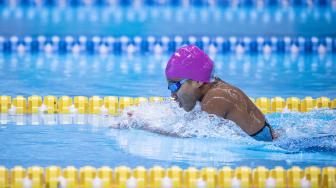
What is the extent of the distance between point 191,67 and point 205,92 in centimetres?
19

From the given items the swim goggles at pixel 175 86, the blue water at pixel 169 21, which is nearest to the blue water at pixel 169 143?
the swim goggles at pixel 175 86

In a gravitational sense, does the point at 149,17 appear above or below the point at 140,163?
above

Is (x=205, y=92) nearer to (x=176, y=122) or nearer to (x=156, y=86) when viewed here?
(x=176, y=122)

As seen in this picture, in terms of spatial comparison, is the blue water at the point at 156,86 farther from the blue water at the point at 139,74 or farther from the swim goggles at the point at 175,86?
the swim goggles at the point at 175,86

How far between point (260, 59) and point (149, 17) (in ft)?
10.4

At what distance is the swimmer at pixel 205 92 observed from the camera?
16.9 ft

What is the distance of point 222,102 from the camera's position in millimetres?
5156

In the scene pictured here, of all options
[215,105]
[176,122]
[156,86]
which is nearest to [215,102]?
[215,105]

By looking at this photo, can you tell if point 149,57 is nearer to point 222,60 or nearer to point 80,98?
point 222,60

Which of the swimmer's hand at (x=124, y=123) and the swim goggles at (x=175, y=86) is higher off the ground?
the swim goggles at (x=175, y=86)

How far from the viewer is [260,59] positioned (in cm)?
966

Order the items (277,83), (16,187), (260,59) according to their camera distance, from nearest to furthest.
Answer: (16,187), (277,83), (260,59)

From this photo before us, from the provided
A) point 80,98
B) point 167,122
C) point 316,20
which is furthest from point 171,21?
point 167,122

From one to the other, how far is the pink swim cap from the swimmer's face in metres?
0.04
